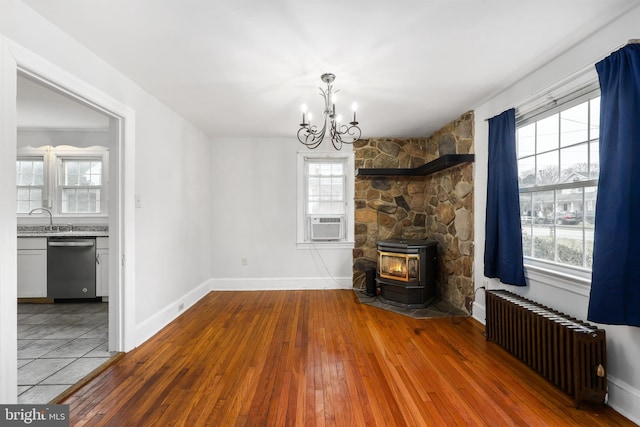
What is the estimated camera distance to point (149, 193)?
9.69 ft

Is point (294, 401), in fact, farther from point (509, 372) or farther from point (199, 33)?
point (199, 33)

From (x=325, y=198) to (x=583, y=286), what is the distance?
3374 mm

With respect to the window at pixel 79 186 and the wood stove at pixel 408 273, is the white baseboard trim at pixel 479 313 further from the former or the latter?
the window at pixel 79 186

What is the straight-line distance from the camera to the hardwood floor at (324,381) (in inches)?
69.7

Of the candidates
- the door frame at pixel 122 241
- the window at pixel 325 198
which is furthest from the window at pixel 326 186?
the door frame at pixel 122 241

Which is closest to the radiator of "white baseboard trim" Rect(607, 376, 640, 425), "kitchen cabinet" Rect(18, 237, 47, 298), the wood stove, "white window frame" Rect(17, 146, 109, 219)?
"white baseboard trim" Rect(607, 376, 640, 425)

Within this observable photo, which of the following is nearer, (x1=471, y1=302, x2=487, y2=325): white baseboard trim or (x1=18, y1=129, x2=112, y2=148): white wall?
(x1=471, y1=302, x2=487, y2=325): white baseboard trim

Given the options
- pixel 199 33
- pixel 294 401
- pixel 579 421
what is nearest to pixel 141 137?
pixel 199 33

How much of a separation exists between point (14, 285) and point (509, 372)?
11.5 ft

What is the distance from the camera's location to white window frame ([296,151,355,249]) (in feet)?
15.4

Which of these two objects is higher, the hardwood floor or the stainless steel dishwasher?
the stainless steel dishwasher

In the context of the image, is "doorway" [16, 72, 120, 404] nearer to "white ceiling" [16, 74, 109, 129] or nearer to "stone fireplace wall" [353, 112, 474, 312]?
"white ceiling" [16, 74, 109, 129]

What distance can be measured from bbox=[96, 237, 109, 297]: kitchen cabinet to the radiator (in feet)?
16.0

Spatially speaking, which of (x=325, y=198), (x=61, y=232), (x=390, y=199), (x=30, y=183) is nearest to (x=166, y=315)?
(x=61, y=232)
